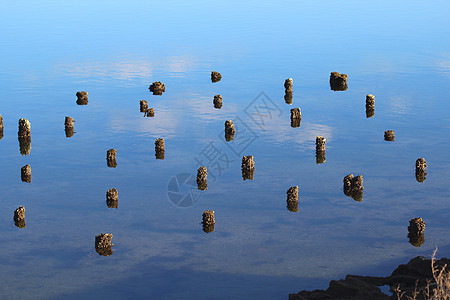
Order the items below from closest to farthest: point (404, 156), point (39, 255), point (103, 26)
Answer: point (39, 255)
point (404, 156)
point (103, 26)

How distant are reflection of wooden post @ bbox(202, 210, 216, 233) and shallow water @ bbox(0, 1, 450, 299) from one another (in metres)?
0.30

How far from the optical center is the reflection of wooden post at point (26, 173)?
3939 centimetres

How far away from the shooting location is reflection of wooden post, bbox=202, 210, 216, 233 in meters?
32.1

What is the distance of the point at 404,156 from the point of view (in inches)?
1670

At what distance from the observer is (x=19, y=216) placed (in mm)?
33188

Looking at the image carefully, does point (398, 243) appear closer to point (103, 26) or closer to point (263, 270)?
point (263, 270)

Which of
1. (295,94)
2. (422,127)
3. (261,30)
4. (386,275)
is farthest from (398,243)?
(261,30)

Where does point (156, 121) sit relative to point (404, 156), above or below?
above

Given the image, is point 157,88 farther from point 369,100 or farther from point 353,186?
point 353,186

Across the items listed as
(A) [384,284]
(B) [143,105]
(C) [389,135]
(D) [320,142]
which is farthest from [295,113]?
(A) [384,284]

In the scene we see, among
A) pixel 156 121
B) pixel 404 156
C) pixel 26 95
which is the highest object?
pixel 26 95

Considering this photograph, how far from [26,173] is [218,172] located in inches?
436

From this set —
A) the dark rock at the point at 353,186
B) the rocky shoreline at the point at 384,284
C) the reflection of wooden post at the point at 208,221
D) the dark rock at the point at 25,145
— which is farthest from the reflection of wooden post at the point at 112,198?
the rocky shoreline at the point at 384,284

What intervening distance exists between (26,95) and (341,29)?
66.3m
